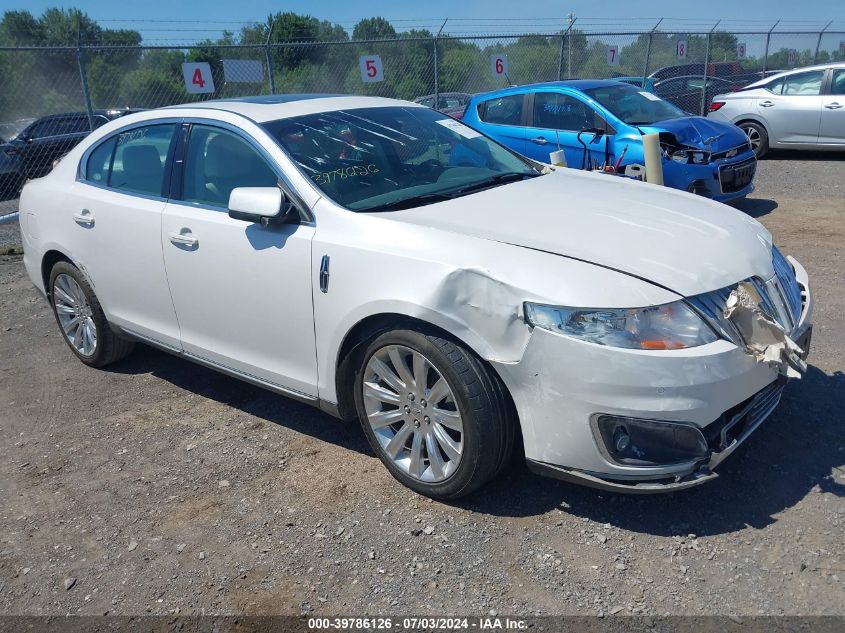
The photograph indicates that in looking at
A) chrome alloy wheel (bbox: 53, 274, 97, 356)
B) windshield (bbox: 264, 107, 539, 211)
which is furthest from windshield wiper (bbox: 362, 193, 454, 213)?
chrome alloy wheel (bbox: 53, 274, 97, 356)

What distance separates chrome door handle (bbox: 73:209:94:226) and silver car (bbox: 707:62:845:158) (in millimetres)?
10181

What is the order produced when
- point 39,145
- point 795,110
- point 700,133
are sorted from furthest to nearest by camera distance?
point 39,145 → point 795,110 → point 700,133

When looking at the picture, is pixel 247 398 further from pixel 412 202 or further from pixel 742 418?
pixel 742 418

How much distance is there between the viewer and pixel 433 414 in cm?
325

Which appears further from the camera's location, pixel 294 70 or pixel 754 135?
pixel 294 70

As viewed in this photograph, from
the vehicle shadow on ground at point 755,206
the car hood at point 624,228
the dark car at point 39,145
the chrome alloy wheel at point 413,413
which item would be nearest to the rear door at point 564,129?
the vehicle shadow on ground at point 755,206

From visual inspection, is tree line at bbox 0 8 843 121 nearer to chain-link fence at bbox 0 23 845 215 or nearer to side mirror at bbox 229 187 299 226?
chain-link fence at bbox 0 23 845 215

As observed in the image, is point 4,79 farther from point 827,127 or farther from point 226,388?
point 827,127

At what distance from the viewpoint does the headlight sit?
9.18ft

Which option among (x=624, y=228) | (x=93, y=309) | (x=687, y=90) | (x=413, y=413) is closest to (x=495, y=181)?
(x=624, y=228)

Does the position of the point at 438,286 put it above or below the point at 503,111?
below

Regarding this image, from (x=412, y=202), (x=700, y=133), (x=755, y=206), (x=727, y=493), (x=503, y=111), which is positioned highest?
(x=503, y=111)

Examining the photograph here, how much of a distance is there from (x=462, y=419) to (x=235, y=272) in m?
1.44

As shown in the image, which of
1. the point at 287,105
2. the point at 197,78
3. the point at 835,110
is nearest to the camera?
the point at 287,105
